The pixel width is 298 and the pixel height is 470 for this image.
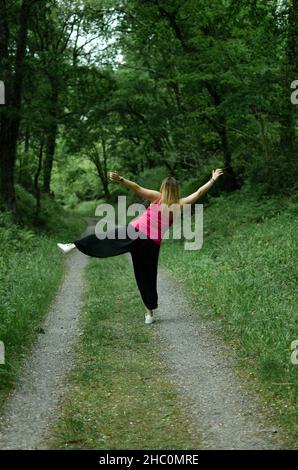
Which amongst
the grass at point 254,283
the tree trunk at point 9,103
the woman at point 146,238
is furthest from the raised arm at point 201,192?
the tree trunk at point 9,103

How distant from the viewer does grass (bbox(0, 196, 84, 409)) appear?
7.45 metres

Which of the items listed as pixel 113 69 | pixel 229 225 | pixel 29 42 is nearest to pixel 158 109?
pixel 113 69

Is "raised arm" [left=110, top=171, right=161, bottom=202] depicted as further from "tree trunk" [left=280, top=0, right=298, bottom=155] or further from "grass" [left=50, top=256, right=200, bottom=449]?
"tree trunk" [left=280, top=0, right=298, bottom=155]

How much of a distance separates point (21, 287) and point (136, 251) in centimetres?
289

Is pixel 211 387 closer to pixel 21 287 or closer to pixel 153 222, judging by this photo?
pixel 153 222

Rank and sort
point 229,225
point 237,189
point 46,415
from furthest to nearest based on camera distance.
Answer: point 237,189
point 229,225
point 46,415

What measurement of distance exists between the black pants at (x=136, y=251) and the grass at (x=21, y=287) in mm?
1547

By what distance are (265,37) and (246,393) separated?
14.7m

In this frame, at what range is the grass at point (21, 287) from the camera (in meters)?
7.45

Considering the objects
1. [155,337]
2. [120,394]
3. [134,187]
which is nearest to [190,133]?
[134,187]

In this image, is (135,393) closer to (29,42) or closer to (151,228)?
(151,228)

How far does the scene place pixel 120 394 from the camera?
5984 mm

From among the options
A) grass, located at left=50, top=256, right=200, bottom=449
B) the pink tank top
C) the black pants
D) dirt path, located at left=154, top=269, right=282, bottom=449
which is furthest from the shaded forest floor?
the pink tank top

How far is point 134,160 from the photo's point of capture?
39438mm
